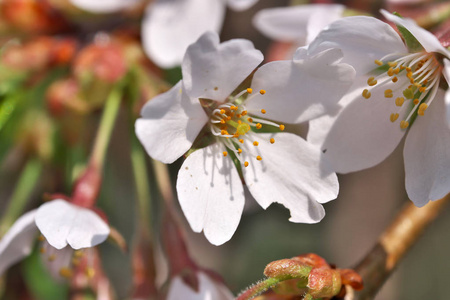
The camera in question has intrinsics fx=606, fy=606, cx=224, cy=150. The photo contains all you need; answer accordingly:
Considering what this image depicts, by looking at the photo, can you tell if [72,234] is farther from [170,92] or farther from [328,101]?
[328,101]

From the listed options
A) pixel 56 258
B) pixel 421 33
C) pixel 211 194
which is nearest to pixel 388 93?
pixel 421 33

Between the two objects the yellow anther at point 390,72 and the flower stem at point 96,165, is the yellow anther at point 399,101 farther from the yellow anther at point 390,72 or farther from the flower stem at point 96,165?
the flower stem at point 96,165

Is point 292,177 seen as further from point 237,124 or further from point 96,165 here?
point 96,165

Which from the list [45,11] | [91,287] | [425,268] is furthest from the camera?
[425,268]

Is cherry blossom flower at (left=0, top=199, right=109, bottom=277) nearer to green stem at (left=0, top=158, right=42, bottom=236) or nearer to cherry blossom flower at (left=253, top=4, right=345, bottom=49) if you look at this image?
green stem at (left=0, top=158, right=42, bottom=236)

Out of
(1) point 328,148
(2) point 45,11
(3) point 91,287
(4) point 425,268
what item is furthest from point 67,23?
(4) point 425,268

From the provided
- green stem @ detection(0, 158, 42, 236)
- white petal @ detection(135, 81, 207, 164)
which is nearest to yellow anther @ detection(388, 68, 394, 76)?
white petal @ detection(135, 81, 207, 164)
